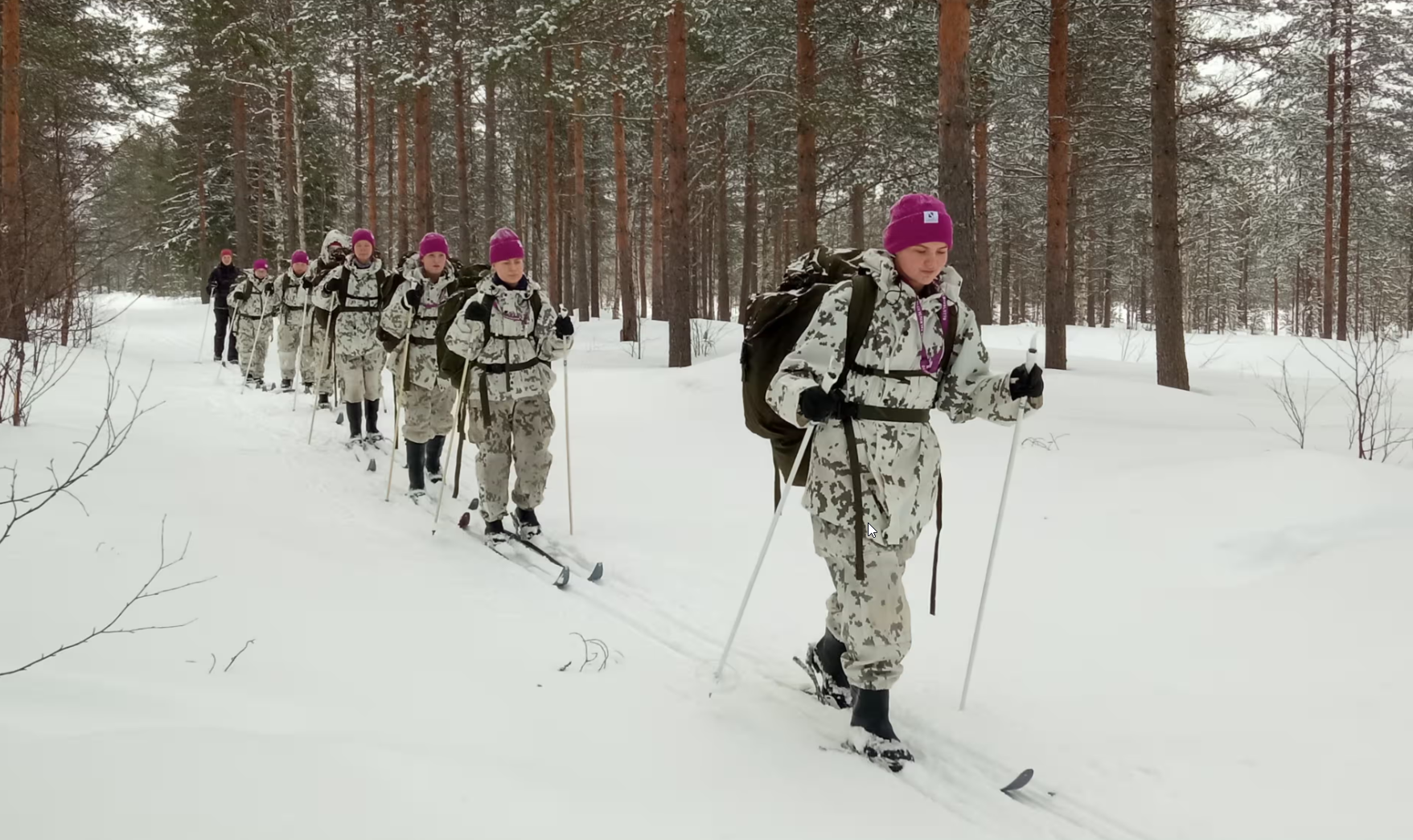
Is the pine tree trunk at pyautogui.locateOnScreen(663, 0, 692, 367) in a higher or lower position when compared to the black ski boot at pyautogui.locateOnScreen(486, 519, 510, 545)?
higher

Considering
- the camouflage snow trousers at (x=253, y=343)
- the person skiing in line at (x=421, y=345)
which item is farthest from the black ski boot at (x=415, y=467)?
the camouflage snow trousers at (x=253, y=343)

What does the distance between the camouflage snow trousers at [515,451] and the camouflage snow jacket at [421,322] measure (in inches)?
70.2

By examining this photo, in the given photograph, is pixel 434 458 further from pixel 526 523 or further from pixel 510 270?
pixel 510 270

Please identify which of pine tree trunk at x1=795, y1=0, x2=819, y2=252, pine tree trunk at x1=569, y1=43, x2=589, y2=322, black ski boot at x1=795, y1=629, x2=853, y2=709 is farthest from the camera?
pine tree trunk at x1=569, y1=43, x2=589, y2=322

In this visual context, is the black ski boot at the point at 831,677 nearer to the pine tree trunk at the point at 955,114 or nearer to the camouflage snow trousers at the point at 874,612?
the camouflage snow trousers at the point at 874,612

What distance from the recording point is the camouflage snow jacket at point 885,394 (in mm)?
3346

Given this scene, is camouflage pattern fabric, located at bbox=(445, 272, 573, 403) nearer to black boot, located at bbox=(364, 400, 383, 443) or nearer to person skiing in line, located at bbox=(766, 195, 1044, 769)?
person skiing in line, located at bbox=(766, 195, 1044, 769)

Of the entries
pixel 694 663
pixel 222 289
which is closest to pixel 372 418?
pixel 694 663

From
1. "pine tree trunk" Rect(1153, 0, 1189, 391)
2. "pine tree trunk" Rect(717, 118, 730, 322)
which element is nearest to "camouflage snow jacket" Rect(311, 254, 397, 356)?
"pine tree trunk" Rect(1153, 0, 1189, 391)

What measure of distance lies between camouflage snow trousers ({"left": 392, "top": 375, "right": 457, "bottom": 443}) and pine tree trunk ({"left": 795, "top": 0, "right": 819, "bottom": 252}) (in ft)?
23.4

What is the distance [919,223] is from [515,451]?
12.7 feet

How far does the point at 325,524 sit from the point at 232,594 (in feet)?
6.85

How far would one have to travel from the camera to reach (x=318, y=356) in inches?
463

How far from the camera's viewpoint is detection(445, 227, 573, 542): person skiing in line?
20.1 feet
